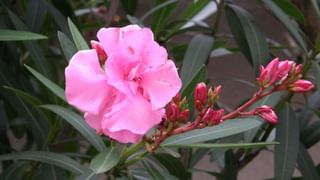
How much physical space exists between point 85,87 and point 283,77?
0.62 ft

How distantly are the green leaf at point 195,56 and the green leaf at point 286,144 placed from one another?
16 centimetres

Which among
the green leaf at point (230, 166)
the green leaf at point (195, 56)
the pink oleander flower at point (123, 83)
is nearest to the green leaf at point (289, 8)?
the green leaf at point (195, 56)

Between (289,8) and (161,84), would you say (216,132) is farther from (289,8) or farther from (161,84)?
(289,8)

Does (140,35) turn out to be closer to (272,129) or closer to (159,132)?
(159,132)

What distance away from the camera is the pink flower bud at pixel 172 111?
0.54 meters

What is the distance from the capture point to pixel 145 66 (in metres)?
0.51

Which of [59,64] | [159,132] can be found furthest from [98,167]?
[59,64]

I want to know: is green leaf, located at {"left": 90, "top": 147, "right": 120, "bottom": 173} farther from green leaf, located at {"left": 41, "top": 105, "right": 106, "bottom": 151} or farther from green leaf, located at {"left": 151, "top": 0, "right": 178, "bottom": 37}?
green leaf, located at {"left": 151, "top": 0, "right": 178, "bottom": 37}

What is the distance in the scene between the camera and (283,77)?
1.80 feet

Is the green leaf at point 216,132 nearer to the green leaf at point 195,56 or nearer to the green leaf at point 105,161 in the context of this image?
the green leaf at point 105,161

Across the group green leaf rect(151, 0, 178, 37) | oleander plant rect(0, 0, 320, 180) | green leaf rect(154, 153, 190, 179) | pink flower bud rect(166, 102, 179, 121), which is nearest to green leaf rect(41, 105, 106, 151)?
oleander plant rect(0, 0, 320, 180)

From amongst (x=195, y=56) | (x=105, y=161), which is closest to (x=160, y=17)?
(x=195, y=56)

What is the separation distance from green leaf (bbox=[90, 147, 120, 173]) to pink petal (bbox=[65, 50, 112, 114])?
0.42 ft

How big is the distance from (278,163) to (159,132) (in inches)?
14.8
